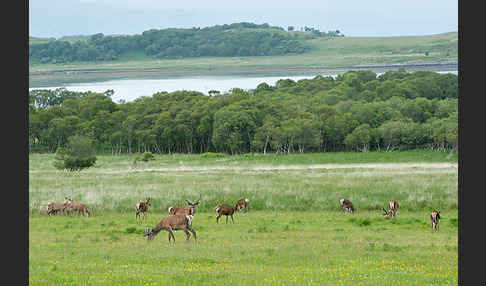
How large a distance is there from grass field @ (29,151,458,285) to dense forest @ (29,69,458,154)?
4793 cm

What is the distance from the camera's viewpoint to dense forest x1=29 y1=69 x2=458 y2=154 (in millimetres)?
87875

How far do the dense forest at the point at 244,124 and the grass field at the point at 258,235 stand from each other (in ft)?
157

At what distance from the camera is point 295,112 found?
10075 centimetres

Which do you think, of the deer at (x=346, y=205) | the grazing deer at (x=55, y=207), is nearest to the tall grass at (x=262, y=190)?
the deer at (x=346, y=205)

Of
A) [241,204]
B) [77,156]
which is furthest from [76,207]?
[77,156]

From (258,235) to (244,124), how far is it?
73.8m

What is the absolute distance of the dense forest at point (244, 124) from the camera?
288ft

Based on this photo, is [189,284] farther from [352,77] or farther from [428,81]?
[352,77]

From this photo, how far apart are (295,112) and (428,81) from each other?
53.0 meters

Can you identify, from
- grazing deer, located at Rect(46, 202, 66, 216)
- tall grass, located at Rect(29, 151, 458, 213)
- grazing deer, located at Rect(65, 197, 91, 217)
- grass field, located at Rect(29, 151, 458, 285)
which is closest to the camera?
grass field, located at Rect(29, 151, 458, 285)

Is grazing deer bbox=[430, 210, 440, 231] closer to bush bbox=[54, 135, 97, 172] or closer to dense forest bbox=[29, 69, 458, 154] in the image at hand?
bush bbox=[54, 135, 97, 172]

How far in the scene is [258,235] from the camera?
21.6 metres

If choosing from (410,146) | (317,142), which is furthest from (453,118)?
(317,142)

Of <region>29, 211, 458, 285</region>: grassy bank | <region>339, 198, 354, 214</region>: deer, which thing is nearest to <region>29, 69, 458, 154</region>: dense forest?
<region>339, 198, 354, 214</region>: deer
